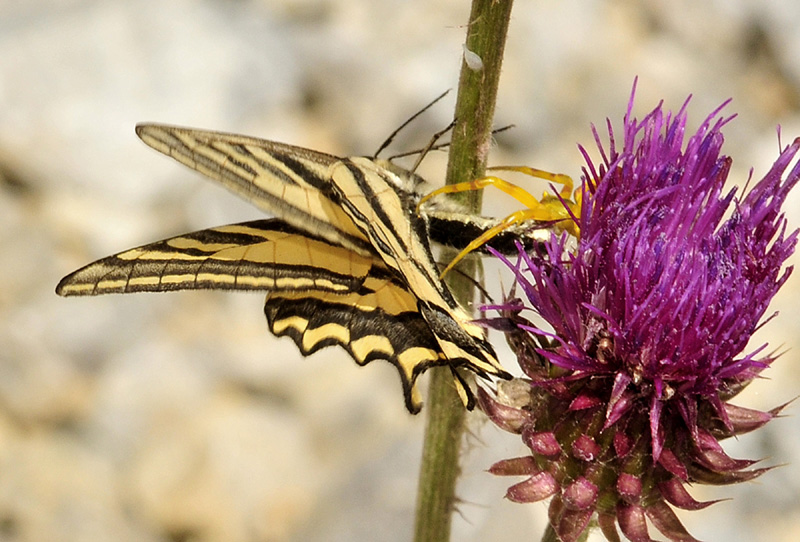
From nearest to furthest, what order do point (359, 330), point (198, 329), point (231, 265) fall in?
point (231, 265)
point (359, 330)
point (198, 329)

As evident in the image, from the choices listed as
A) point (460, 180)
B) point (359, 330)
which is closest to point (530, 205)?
point (460, 180)

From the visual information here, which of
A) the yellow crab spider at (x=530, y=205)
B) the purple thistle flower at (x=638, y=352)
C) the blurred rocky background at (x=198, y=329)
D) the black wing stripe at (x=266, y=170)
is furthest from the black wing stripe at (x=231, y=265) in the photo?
the blurred rocky background at (x=198, y=329)

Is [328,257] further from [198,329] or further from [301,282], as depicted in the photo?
[198,329]

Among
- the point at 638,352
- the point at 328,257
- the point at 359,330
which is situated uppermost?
the point at 328,257

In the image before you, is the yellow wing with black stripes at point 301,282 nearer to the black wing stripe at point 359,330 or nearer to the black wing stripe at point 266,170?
the black wing stripe at point 359,330

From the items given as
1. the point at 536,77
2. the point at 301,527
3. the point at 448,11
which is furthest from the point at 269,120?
the point at 301,527

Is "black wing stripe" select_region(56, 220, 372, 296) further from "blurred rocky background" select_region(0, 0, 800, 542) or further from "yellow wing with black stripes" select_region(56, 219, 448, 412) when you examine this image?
"blurred rocky background" select_region(0, 0, 800, 542)

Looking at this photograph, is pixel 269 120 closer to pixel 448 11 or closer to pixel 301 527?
pixel 448 11
